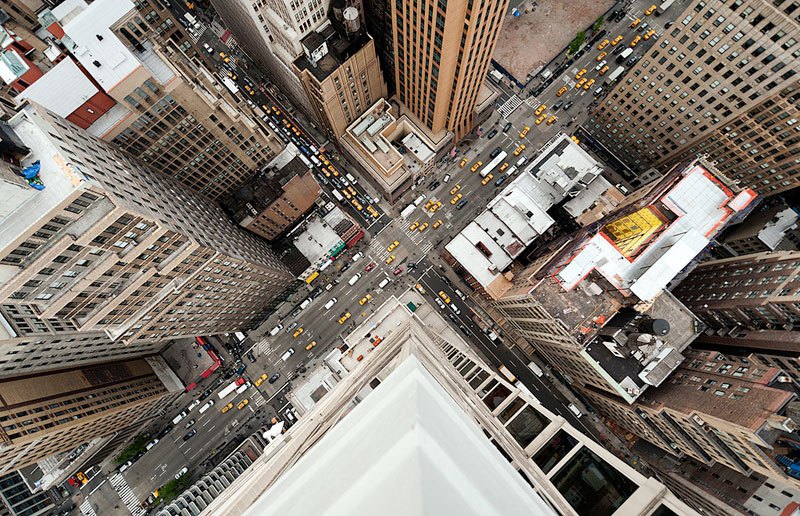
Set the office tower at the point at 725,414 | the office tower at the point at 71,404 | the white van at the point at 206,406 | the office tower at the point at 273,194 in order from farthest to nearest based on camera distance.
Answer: the white van at the point at 206,406
the office tower at the point at 273,194
the office tower at the point at 71,404
the office tower at the point at 725,414

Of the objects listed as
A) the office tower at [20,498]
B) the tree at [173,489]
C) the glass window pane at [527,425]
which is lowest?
the glass window pane at [527,425]

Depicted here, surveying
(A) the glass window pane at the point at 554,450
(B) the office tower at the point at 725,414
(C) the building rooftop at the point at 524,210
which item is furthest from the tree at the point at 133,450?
(B) the office tower at the point at 725,414

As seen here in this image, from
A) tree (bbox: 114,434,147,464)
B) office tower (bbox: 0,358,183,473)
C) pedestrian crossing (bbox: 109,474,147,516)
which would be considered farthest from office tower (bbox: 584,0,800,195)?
pedestrian crossing (bbox: 109,474,147,516)

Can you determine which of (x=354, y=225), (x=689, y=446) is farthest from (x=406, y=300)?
(x=689, y=446)

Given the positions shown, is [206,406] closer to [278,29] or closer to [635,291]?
[278,29]

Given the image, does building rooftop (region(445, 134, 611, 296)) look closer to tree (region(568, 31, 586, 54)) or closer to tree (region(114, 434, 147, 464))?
tree (region(568, 31, 586, 54))

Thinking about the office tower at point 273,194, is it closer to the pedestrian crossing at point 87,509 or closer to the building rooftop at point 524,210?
the building rooftop at point 524,210

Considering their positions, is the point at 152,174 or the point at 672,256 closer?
the point at 672,256

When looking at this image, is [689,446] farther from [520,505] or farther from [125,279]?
[125,279]
